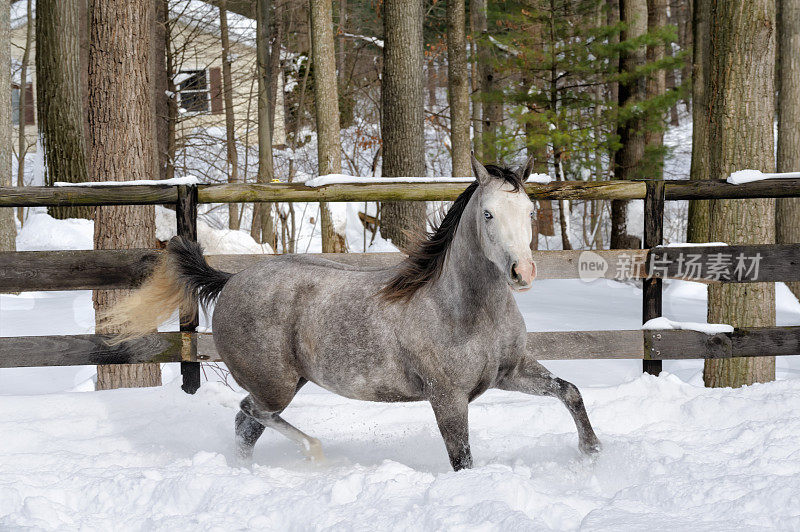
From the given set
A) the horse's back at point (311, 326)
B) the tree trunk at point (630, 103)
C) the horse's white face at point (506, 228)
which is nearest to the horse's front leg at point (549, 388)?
the horse's back at point (311, 326)

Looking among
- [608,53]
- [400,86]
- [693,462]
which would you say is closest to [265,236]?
[400,86]

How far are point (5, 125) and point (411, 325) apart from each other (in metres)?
8.06

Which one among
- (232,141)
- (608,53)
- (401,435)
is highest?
(608,53)

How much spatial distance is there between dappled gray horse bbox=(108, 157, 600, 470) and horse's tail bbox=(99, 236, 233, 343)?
231 mm

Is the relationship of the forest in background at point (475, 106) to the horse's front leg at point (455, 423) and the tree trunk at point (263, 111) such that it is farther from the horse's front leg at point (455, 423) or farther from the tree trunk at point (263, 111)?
the horse's front leg at point (455, 423)

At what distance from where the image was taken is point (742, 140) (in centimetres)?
492

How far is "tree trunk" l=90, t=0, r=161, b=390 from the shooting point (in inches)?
195

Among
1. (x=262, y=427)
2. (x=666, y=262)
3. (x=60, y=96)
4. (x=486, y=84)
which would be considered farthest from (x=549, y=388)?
(x=486, y=84)

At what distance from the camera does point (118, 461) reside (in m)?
3.56

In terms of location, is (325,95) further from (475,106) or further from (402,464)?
(475,106)

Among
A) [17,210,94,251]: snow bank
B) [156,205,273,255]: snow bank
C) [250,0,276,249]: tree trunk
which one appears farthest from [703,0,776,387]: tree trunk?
[250,0,276,249]: tree trunk

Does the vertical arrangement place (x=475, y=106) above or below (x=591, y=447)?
above

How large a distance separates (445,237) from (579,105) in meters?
10.5

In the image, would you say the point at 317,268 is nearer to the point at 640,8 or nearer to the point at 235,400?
the point at 235,400
